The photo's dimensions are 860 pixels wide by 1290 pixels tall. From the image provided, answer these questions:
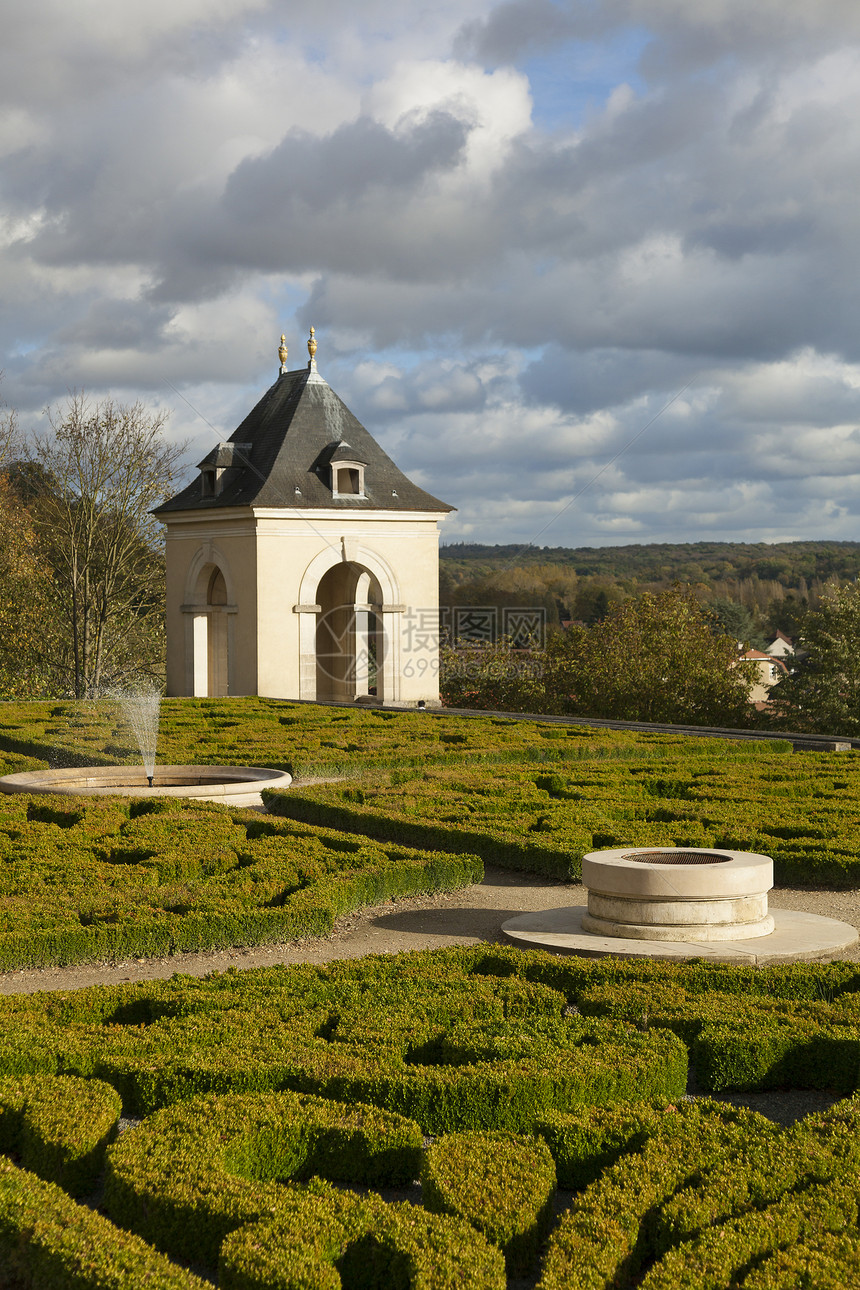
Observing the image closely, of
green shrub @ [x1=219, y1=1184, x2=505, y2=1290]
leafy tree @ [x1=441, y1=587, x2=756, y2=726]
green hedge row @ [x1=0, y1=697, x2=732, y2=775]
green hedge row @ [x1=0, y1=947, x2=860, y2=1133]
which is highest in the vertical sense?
leafy tree @ [x1=441, y1=587, x2=756, y2=726]

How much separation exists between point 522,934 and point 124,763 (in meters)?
10.6

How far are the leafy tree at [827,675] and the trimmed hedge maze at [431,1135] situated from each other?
21.9m

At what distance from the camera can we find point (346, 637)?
3375cm

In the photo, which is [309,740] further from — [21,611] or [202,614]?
[21,611]

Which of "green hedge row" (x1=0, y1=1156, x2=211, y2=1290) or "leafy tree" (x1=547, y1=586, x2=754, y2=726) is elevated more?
"leafy tree" (x1=547, y1=586, x2=754, y2=726)

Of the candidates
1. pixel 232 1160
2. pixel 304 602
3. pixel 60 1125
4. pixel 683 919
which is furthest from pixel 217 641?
pixel 232 1160

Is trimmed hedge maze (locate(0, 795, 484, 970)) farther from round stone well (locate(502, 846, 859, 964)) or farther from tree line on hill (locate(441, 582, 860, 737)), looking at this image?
tree line on hill (locate(441, 582, 860, 737))

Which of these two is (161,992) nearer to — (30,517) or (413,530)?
(413,530)

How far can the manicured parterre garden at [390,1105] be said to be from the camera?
4137 millimetres

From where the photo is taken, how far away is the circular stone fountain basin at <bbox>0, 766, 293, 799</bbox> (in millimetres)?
15211

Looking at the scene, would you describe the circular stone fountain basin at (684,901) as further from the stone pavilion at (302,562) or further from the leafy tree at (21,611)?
the leafy tree at (21,611)

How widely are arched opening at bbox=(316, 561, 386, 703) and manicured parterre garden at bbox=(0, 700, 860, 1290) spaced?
2212 cm

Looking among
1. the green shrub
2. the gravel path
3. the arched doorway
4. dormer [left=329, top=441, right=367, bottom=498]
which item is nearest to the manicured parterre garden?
the green shrub

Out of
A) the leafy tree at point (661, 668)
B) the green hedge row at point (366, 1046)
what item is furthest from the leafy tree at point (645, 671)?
the green hedge row at point (366, 1046)
